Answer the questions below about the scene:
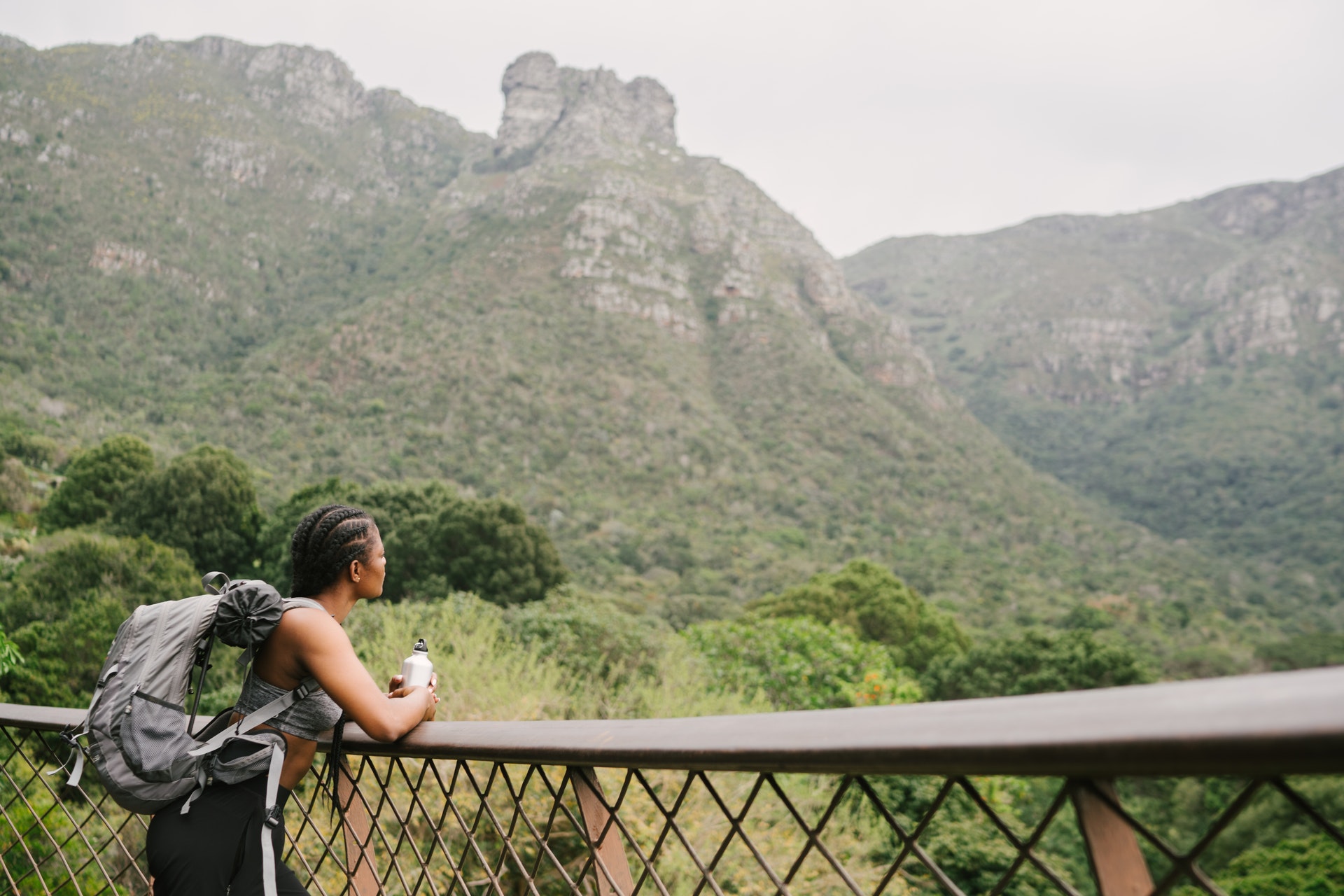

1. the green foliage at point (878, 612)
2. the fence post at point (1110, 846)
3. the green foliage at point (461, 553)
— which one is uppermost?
the fence post at point (1110, 846)

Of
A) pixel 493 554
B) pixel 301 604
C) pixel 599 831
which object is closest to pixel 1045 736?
→ pixel 599 831

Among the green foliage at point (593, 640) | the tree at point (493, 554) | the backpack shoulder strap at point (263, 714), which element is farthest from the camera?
the tree at point (493, 554)

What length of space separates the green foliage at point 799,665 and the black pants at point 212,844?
8.69 m

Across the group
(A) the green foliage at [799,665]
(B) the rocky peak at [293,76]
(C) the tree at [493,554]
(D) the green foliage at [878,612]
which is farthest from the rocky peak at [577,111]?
(A) the green foliage at [799,665]

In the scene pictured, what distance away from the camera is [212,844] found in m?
1.62

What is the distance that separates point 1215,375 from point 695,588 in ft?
239

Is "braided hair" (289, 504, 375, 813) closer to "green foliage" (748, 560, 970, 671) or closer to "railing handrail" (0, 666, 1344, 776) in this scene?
"railing handrail" (0, 666, 1344, 776)

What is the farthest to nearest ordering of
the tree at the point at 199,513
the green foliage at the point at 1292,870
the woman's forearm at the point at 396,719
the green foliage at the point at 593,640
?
the tree at the point at 199,513, the green foliage at the point at 593,640, the green foliage at the point at 1292,870, the woman's forearm at the point at 396,719

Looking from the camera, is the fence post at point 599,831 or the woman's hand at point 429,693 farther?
the woman's hand at point 429,693

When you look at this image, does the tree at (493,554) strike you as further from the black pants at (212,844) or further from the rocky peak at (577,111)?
the rocky peak at (577,111)

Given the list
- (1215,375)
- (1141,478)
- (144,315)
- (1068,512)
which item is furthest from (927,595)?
(1215,375)

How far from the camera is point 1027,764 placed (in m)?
0.61

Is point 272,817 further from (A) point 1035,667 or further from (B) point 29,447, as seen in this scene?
(B) point 29,447

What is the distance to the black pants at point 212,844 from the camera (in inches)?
63.2
